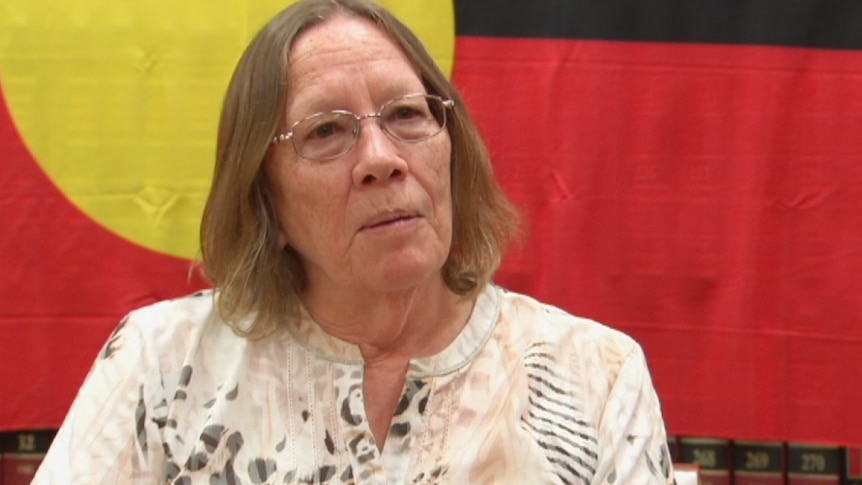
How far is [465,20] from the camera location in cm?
214

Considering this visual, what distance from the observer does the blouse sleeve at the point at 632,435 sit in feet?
4.55

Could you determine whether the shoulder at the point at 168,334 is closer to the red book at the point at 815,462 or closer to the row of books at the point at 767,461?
the row of books at the point at 767,461

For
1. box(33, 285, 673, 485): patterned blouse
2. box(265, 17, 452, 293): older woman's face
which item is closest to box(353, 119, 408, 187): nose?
box(265, 17, 452, 293): older woman's face

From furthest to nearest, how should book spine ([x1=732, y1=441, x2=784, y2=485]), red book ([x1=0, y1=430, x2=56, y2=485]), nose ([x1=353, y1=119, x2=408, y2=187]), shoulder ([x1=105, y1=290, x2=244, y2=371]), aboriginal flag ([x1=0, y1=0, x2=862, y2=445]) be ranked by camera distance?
red book ([x1=0, y1=430, x2=56, y2=485])
book spine ([x1=732, y1=441, x2=784, y2=485])
aboriginal flag ([x1=0, y1=0, x2=862, y2=445])
shoulder ([x1=105, y1=290, x2=244, y2=371])
nose ([x1=353, y1=119, x2=408, y2=187])

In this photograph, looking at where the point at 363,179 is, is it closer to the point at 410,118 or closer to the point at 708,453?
the point at 410,118

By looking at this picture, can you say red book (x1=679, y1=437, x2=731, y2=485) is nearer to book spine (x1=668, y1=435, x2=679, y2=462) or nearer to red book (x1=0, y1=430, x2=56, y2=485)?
book spine (x1=668, y1=435, x2=679, y2=462)

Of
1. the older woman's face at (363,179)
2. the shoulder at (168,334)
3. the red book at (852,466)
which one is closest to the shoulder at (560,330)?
the older woman's face at (363,179)

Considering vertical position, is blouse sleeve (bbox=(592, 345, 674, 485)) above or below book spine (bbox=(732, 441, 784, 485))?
above

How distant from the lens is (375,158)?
1.38 meters

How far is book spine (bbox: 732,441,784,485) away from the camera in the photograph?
218 centimetres

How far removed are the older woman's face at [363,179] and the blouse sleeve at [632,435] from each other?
0.30 meters

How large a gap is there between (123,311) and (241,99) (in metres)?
0.91

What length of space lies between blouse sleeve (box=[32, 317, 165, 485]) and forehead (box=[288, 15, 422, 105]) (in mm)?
428

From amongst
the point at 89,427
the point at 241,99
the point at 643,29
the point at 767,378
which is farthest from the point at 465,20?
the point at 89,427
